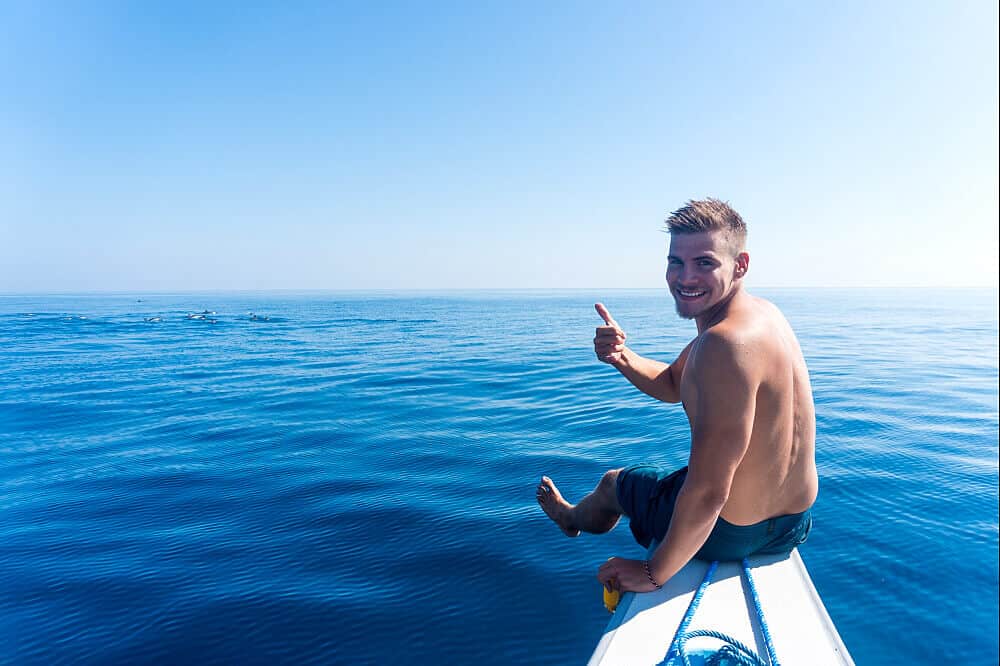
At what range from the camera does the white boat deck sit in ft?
7.21

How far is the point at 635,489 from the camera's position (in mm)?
3178

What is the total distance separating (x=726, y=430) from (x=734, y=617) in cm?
95

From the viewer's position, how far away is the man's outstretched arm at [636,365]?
3596 mm

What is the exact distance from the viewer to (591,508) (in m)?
3.67

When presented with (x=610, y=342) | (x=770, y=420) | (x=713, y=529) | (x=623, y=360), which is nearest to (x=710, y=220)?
(x=770, y=420)

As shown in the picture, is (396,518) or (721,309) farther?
(396,518)

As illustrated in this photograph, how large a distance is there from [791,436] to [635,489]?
103 cm

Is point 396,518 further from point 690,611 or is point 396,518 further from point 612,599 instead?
point 690,611

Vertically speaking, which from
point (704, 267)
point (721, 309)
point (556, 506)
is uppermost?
point (704, 267)

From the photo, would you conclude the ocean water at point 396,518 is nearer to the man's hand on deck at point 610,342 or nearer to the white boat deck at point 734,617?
the white boat deck at point 734,617

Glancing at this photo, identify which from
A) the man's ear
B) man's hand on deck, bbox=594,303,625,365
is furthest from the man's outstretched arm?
the man's ear

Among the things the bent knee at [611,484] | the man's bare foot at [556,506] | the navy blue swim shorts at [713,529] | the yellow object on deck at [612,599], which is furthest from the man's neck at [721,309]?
the man's bare foot at [556,506]

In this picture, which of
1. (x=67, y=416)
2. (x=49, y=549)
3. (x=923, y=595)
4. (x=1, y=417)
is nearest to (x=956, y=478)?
(x=923, y=595)

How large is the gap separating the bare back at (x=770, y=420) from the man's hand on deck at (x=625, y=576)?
0.52m
